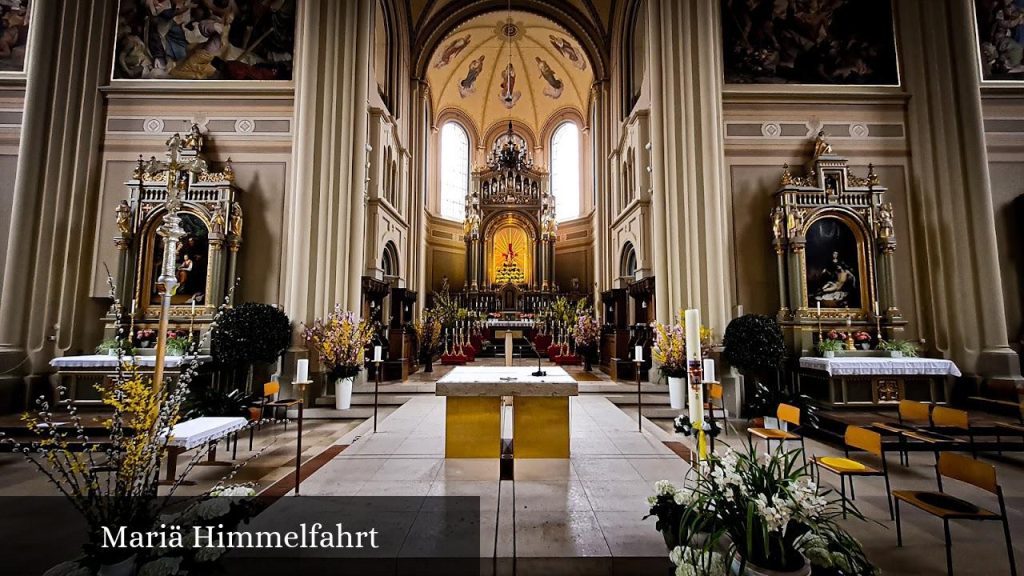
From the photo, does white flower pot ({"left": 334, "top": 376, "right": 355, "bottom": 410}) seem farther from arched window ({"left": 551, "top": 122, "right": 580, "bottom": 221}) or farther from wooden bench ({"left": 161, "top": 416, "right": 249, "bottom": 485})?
arched window ({"left": 551, "top": 122, "right": 580, "bottom": 221})

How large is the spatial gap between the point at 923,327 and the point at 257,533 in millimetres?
10595

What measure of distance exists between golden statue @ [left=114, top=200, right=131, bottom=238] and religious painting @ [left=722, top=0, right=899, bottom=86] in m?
11.5

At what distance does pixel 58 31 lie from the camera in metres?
7.96

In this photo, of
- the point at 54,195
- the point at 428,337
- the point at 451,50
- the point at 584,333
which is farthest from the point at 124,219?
the point at 451,50

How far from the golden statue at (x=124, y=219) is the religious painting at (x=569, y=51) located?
49.0 feet

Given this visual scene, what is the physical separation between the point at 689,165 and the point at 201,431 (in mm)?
8326

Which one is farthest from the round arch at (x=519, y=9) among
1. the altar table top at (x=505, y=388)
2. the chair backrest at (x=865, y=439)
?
the chair backrest at (x=865, y=439)

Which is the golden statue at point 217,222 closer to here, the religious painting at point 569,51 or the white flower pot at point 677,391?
the white flower pot at point 677,391

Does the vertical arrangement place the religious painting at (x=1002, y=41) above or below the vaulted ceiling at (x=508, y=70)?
below

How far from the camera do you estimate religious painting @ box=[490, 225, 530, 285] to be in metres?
18.6

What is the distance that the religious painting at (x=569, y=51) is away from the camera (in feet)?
55.1

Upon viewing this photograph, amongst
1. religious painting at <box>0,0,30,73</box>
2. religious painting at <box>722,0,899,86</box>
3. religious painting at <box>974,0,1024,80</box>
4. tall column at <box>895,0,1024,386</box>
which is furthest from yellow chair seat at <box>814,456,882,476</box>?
religious painting at <box>0,0,30,73</box>

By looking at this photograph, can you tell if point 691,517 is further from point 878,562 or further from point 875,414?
point 875,414

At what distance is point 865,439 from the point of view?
3.55 m
